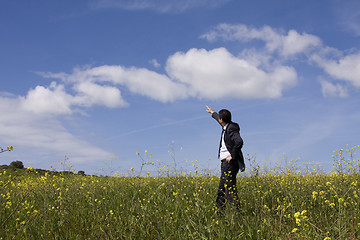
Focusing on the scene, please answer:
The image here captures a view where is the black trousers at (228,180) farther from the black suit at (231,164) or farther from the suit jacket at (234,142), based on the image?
the suit jacket at (234,142)

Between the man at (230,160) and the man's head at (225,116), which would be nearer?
the man at (230,160)

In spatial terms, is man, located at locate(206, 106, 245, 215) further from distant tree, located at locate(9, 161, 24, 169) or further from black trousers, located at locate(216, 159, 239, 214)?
distant tree, located at locate(9, 161, 24, 169)

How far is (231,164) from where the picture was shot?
623 cm

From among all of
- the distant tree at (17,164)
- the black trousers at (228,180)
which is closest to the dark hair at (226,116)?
the black trousers at (228,180)

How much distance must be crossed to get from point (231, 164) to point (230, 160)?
0.11 meters

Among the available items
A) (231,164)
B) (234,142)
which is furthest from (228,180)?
(234,142)

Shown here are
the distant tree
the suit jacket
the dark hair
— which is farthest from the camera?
the distant tree

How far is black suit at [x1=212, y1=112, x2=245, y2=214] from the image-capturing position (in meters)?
6.10

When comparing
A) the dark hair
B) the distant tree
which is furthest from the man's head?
the distant tree

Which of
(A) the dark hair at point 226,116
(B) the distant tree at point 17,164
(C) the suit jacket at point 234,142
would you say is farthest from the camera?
(B) the distant tree at point 17,164

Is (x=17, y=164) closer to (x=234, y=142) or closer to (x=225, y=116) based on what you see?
(x=225, y=116)

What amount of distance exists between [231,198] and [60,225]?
3309 mm

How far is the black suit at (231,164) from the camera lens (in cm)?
610

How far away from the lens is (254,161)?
6781mm
